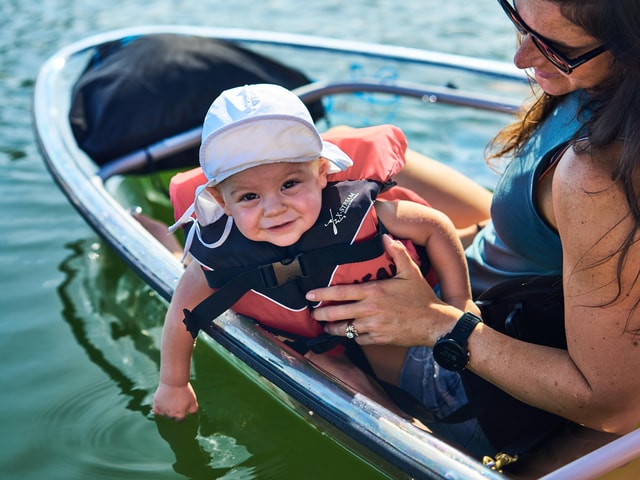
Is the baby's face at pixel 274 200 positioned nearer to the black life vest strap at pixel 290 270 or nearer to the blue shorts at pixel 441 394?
the black life vest strap at pixel 290 270

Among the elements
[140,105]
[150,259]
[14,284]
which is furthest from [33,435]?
[140,105]

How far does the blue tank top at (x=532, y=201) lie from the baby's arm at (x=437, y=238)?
124mm

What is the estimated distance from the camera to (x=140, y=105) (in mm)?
3549

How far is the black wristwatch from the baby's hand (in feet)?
2.33

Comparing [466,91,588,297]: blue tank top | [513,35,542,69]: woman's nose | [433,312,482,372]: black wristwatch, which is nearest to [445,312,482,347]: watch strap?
[433,312,482,372]: black wristwatch

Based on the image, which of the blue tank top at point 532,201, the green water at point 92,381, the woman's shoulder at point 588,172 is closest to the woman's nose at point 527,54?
the blue tank top at point 532,201

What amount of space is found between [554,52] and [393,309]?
2.22ft

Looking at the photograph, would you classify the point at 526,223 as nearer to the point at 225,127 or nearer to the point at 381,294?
the point at 381,294

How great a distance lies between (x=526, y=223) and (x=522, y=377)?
12.6 inches

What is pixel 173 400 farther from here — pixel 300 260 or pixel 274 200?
pixel 274 200

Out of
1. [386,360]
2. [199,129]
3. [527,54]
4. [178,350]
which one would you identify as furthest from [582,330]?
[199,129]

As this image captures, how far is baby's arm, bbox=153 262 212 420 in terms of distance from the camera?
6.83 ft

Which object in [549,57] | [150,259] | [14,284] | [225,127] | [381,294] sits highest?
[549,57]

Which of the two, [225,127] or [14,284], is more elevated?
[225,127]
